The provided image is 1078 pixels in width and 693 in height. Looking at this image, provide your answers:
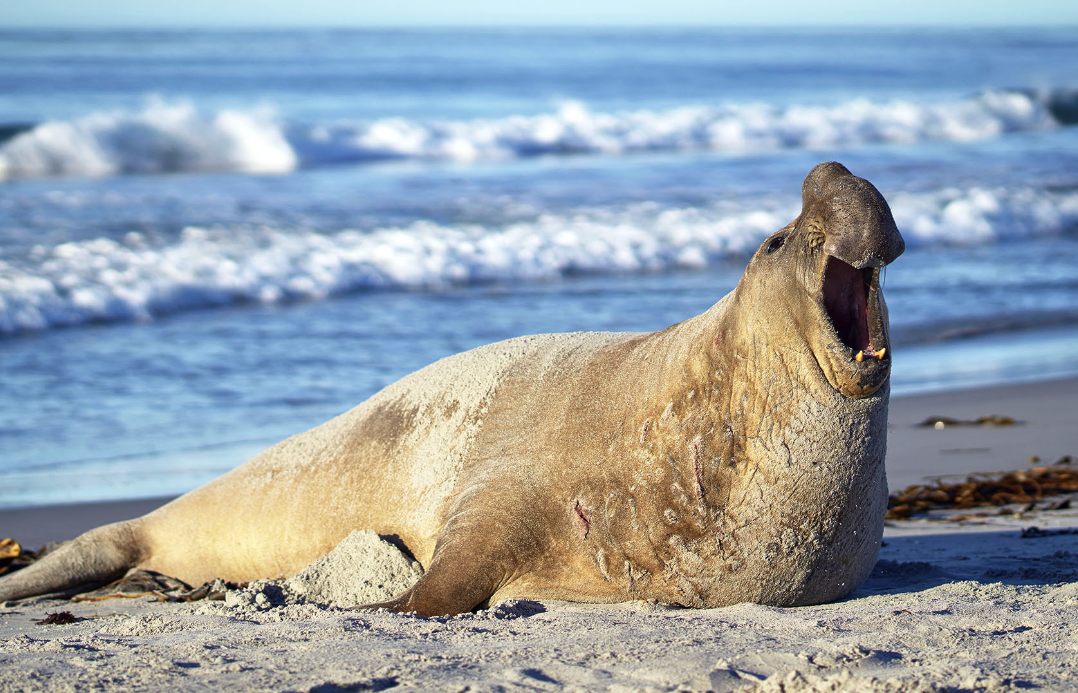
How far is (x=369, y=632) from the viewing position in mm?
3000

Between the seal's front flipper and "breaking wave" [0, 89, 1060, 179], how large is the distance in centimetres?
1526

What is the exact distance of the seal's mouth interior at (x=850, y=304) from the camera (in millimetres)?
2934

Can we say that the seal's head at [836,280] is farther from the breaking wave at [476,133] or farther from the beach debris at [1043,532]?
the breaking wave at [476,133]

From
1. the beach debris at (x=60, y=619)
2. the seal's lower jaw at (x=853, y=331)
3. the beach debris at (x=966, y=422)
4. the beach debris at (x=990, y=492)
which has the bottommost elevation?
the beach debris at (x=60, y=619)

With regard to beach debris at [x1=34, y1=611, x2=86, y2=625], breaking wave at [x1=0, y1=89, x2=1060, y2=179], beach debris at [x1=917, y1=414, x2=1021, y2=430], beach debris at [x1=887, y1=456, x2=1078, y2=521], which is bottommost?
beach debris at [x1=34, y1=611, x2=86, y2=625]

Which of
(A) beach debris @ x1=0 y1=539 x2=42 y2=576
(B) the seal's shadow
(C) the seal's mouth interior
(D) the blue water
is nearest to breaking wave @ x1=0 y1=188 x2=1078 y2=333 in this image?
(D) the blue water

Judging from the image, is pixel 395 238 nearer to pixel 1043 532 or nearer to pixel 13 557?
pixel 13 557

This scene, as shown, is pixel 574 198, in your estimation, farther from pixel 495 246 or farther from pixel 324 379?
pixel 324 379

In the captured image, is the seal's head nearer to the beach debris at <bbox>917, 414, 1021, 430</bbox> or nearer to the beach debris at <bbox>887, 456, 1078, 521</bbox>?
the beach debris at <bbox>887, 456, 1078, 521</bbox>

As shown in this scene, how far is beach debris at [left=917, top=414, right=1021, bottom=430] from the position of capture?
6832 mm

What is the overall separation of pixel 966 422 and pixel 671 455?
13.9 ft

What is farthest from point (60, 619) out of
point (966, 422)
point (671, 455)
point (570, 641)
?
point (966, 422)

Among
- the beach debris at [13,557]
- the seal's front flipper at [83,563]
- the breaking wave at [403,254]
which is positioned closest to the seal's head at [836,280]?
the seal's front flipper at [83,563]

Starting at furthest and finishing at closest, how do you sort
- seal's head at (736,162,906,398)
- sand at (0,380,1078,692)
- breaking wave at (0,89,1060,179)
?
breaking wave at (0,89,1060,179), seal's head at (736,162,906,398), sand at (0,380,1078,692)
